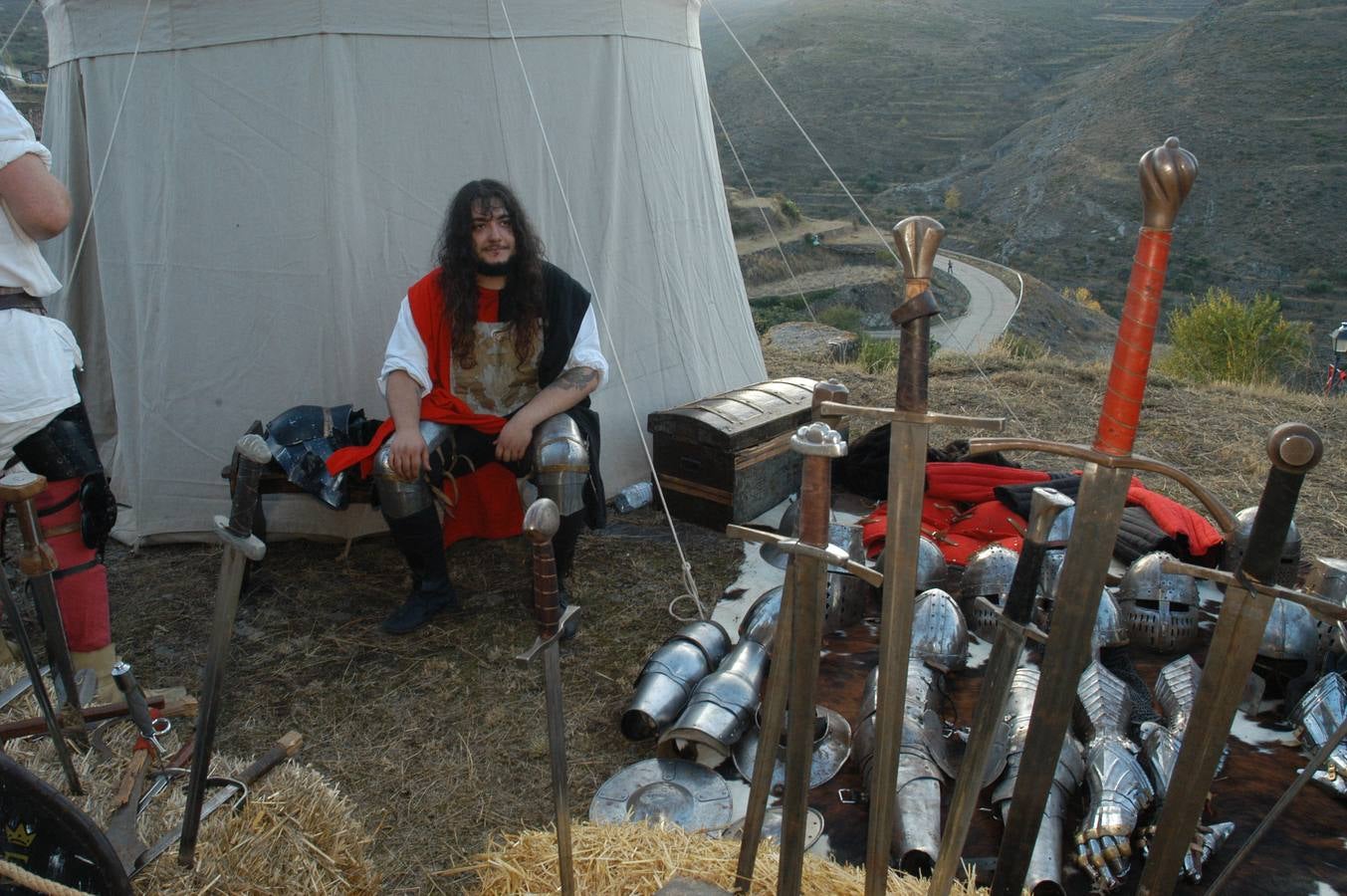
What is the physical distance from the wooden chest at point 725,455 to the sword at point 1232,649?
2676mm

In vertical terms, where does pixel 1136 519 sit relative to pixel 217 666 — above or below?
below

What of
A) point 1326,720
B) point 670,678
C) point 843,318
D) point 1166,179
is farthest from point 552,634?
point 843,318

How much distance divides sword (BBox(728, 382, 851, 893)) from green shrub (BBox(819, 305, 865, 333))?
23853mm

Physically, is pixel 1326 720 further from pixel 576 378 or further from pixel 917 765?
pixel 576 378

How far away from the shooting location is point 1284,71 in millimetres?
35312

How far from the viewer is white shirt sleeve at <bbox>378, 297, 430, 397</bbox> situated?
3.25 metres

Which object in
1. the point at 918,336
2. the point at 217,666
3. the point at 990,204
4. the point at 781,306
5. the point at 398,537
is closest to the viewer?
the point at 918,336

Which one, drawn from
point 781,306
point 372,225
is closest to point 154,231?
point 372,225

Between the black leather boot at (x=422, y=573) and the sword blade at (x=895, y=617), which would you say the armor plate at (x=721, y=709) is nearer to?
the sword blade at (x=895, y=617)

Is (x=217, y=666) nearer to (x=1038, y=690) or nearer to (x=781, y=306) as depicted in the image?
(x=1038, y=690)

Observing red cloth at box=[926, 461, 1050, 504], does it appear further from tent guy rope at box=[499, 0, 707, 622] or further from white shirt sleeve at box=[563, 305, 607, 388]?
white shirt sleeve at box=[563, 305, 607, 388]

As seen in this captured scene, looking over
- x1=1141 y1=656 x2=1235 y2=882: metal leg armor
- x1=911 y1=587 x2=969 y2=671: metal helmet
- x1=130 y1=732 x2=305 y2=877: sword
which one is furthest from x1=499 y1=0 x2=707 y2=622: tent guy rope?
x1=130 y1=732 x2=305 y2=877: sword

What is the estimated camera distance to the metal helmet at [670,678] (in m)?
2.57

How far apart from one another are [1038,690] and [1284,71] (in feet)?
146
